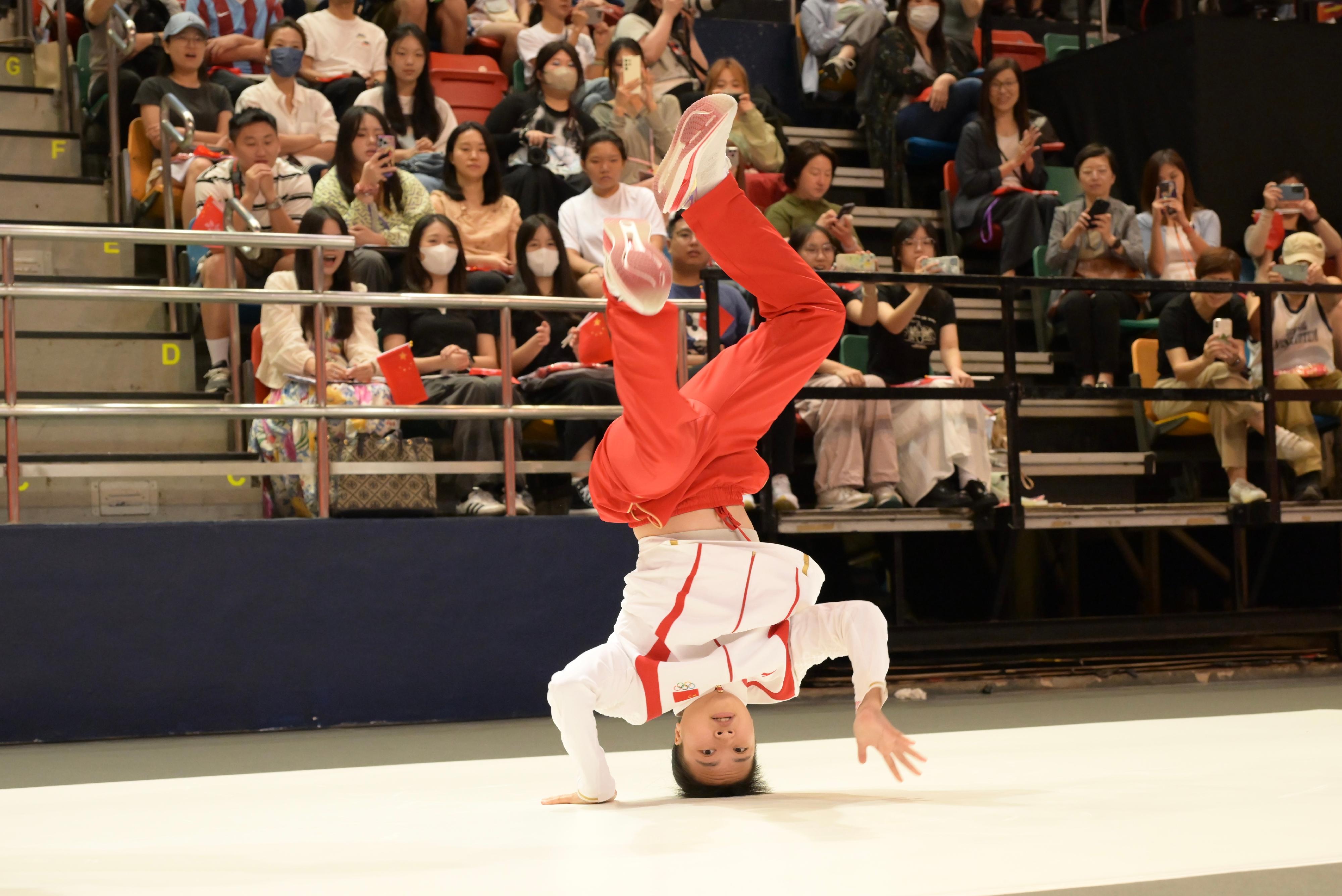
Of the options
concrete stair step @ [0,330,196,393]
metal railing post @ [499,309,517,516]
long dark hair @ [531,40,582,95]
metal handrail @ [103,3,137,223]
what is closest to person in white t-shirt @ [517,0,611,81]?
long dark hair @ [531,40,582,95]

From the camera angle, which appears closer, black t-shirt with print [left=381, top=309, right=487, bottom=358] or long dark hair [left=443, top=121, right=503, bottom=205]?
black t-shirt with print [left=381, top=309, right=487, bottom=358]

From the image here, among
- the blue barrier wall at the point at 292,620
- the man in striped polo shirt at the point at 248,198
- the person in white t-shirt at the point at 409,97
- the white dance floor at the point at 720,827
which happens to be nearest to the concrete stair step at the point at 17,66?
the man in striped polo shirt at the point at 248,198

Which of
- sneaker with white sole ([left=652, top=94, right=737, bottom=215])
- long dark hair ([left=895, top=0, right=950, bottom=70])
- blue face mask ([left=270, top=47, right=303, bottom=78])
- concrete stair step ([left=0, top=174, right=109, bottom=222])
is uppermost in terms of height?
long dark hair ([left=895, top=0, right=950, bottom=70])

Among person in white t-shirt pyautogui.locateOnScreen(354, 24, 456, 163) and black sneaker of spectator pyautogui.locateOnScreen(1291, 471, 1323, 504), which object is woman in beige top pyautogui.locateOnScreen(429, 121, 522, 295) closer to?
person in white t-shirt pyautogui.locateOnScreen(354, 24, 456, 163)

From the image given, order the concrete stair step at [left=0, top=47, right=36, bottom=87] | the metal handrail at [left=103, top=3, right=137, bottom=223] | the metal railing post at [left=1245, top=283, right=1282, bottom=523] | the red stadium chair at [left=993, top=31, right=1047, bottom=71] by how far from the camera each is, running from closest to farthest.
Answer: the metal railing post at [left=1245, top=283, right=1282, bottom=523]
the metal handrail at [left=103, top=3, right=137, bottom=223]
the concrete stair step at [left=0, top=47, right=36, bottom=87]
the red stadium chair at [left=993, top=31, right=1047, bottom=71]

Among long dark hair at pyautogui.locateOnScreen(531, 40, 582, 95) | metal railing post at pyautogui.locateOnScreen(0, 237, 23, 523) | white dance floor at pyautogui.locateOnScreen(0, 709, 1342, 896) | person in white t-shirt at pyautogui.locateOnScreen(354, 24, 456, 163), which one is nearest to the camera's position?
white dance floor at pyautogui.locateOnScreen(0, 709, 1342, 896)

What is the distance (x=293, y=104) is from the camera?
6387mm

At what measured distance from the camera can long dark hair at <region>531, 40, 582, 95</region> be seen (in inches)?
260

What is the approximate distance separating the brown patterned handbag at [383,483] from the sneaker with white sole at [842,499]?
53.9 inches

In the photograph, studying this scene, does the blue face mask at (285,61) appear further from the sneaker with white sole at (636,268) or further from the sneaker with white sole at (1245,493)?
the sneaker with white sole at (1245,493)

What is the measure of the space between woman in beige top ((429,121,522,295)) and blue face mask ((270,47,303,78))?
0.94 metres

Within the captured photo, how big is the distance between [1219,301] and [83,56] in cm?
521

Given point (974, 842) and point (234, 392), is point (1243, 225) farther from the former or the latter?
point (974, 842)

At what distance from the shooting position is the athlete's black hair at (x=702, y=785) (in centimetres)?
307
